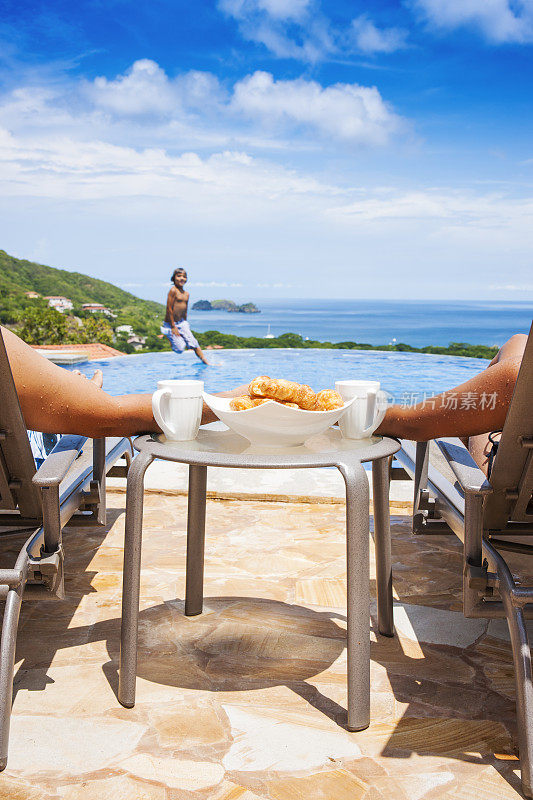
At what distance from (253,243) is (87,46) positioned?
13.8 meters

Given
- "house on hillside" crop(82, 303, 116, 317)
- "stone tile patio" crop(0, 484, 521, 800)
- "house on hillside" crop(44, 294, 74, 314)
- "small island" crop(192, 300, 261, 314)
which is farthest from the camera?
"small island" crop(192, 300, 261, 314)

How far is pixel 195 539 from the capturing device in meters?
1.75

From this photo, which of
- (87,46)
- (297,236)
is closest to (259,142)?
(297,236)

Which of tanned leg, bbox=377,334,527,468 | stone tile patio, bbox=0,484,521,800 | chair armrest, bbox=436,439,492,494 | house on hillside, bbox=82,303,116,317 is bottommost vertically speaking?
stone tile patio, bbox=0,484,521,800

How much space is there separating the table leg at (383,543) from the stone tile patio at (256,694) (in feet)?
0.23

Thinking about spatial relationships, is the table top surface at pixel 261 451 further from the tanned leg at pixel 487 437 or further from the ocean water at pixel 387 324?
the ocean water at pixel 387 324

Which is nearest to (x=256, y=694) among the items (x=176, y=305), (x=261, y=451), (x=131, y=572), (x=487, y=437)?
(x=131, y=572)

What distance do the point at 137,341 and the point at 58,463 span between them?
17246 mm

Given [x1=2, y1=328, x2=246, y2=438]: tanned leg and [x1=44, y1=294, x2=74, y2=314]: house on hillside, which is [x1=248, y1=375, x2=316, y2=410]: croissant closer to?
[x1=2, y1=328, x2=246, y2=438]: tanned leg

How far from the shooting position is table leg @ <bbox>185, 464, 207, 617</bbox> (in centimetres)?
171

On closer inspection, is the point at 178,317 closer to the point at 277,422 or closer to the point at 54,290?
the point at 54,290

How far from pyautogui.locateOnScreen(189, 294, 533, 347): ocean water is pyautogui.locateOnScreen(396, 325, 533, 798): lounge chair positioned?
75.0 feet

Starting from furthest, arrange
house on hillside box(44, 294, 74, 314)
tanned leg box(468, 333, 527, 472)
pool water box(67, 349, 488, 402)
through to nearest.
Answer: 1. house on hillside box(44, 294, 74, 314)
2. pool water box(67, 349, 488, 402)
3. tanned leg box(468, 333, 527, 472)

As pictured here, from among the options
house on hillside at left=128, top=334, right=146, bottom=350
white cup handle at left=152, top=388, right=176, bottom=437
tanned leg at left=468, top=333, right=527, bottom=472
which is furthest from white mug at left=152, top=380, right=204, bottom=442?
house on hillside at left=128, top=334, right=146, bottom=350
